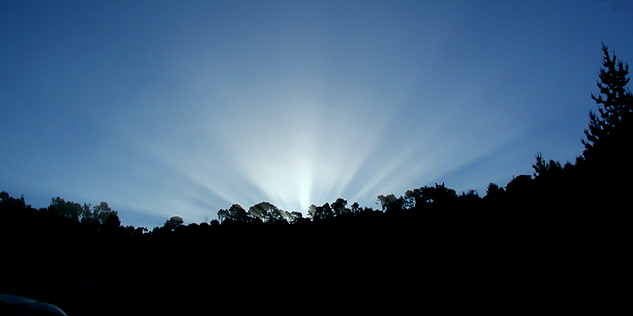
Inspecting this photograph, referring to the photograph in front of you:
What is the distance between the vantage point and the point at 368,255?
32.3ft

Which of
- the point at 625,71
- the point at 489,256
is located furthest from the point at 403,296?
the point at 625,71

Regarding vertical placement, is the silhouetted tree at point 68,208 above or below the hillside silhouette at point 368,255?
above

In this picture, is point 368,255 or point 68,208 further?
point 68,208

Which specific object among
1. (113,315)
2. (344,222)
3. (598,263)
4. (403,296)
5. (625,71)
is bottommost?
(113,315)

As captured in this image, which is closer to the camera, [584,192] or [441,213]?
[584,192]

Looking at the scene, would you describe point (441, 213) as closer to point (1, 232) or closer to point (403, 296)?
point (403, 296)

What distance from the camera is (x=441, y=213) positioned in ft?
32.0

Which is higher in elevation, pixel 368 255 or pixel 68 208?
pixel 68 208

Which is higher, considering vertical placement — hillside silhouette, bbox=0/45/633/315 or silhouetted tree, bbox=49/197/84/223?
silhouetted tree, bbox=49/197/84/223

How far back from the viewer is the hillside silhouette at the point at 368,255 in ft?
21.7

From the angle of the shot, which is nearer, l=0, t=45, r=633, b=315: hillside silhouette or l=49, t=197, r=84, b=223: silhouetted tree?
l=0, t=45, r=633, b=315: hillside silhouette

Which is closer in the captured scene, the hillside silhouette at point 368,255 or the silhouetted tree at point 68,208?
the hillside silhouette at point 368,255

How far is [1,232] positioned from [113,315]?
6.95 metres

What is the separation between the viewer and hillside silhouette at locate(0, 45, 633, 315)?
21.7 feet
